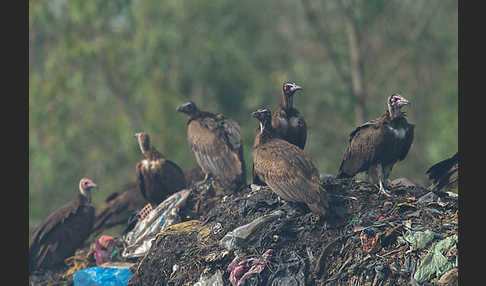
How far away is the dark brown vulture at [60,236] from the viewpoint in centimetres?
1136

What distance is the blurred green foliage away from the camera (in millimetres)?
24953

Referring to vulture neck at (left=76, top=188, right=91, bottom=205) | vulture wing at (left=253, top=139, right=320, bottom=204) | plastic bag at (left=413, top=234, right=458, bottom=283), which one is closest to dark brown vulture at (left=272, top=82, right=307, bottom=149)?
vulture wing at (left=253, top=139, right=320, bottom=204)

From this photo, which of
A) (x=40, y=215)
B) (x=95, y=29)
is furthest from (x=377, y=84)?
(x=40, y=215)

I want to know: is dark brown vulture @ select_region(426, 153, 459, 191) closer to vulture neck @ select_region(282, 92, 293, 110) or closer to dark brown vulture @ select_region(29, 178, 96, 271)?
vulture neck @ select_region(282, 92, 293, 110)

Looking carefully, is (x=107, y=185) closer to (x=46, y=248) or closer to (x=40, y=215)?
(x=40, y=215)

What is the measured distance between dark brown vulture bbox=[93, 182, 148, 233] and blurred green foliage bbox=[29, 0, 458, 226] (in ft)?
37.2

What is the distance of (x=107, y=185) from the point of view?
2673 centimetres

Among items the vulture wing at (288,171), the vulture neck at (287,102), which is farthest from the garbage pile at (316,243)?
the vulture neck at (287,102)

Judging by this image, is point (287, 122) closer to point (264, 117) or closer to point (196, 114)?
point (264, 117)

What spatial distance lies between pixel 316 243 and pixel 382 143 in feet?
5.89

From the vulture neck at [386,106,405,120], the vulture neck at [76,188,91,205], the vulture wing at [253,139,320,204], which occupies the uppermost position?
the vulture neck at [386,106,405,120]

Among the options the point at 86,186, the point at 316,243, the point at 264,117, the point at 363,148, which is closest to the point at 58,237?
the point at 86,186

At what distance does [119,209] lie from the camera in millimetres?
12398
